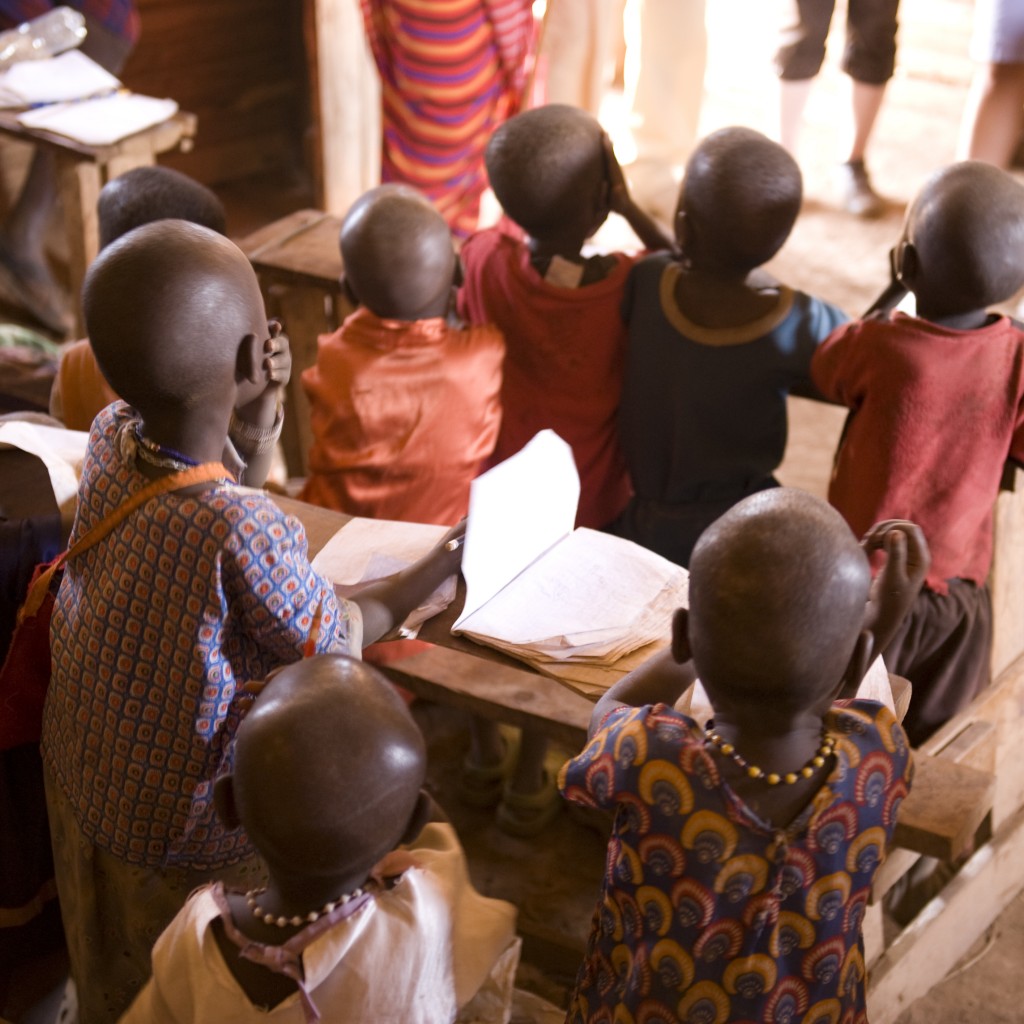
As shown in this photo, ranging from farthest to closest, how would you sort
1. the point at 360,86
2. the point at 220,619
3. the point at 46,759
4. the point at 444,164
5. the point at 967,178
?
the point at 360,86, the point at 444,164, the point at 967,178, the point at 46,759, the point at 220,619

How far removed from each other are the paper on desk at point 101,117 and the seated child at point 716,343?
1.87 metres

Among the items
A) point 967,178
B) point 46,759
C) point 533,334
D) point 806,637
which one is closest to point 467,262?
point 533,334

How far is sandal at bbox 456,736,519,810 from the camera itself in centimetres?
267

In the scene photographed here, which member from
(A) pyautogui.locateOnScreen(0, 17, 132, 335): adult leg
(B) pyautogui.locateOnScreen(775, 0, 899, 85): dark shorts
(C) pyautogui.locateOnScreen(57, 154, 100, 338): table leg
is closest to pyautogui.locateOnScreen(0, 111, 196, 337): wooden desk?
(C) pyautogui.locateOnScreen(57, 154, 100, 338): table leg

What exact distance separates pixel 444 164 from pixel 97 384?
2.13 m

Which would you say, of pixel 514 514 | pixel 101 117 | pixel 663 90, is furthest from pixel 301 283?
pixel 663 90

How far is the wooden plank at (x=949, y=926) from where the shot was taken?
216 cm

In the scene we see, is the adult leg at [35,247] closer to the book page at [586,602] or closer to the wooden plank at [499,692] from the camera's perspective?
the wooden plank at [499,692]

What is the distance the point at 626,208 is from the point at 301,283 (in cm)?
84

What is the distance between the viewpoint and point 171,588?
1425 millimetres

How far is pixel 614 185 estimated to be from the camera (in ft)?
8.38

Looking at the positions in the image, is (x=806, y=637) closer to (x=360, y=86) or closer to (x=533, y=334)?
(x=533, y=334)

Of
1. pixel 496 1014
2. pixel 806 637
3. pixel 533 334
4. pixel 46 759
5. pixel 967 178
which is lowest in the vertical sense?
pixel 496 1014

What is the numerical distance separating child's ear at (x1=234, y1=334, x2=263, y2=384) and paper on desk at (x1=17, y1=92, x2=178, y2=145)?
2357mm
